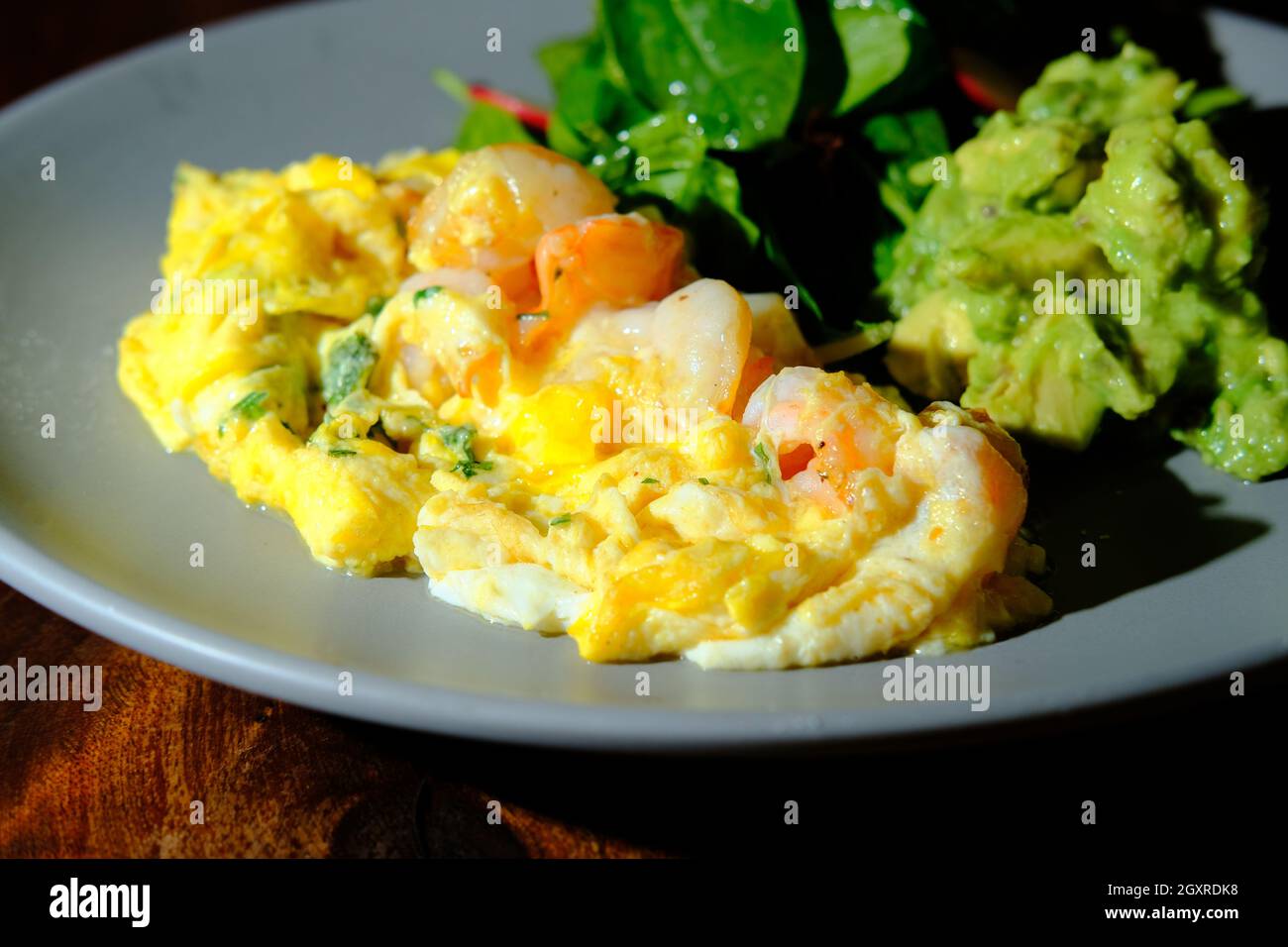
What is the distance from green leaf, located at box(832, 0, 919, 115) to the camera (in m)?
3.65

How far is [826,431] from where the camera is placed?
2.56 m

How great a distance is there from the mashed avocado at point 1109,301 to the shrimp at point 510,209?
80 centimetres

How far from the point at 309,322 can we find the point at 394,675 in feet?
4.00

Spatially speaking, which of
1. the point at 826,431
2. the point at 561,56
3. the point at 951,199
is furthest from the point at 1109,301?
the point at 561,56

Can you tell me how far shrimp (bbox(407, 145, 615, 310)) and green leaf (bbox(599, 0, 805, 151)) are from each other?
0.61 m

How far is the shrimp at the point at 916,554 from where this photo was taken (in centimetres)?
235

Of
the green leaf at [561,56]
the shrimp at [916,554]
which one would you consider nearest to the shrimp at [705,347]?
the shrimp at [916,554]

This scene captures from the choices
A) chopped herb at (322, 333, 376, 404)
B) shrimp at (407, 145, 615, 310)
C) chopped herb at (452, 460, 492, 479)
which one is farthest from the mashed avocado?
chopped herb at (322, 333, 376, 404)

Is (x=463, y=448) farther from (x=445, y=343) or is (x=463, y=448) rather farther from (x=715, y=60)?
(x=715, y=60)

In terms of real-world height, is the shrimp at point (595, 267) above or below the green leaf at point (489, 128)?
below

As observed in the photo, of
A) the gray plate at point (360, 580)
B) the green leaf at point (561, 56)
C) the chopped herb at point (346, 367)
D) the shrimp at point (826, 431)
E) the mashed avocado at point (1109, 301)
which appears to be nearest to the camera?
the gray plate at point (360, 580)

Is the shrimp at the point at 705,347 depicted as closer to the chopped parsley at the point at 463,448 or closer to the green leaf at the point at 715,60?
the chopped parsley at the point at 463,448

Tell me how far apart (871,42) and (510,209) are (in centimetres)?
119

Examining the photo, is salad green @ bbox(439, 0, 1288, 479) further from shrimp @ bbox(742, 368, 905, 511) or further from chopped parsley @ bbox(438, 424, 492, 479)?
chopped parsley @ bbox(438, 424, 492, 479)
